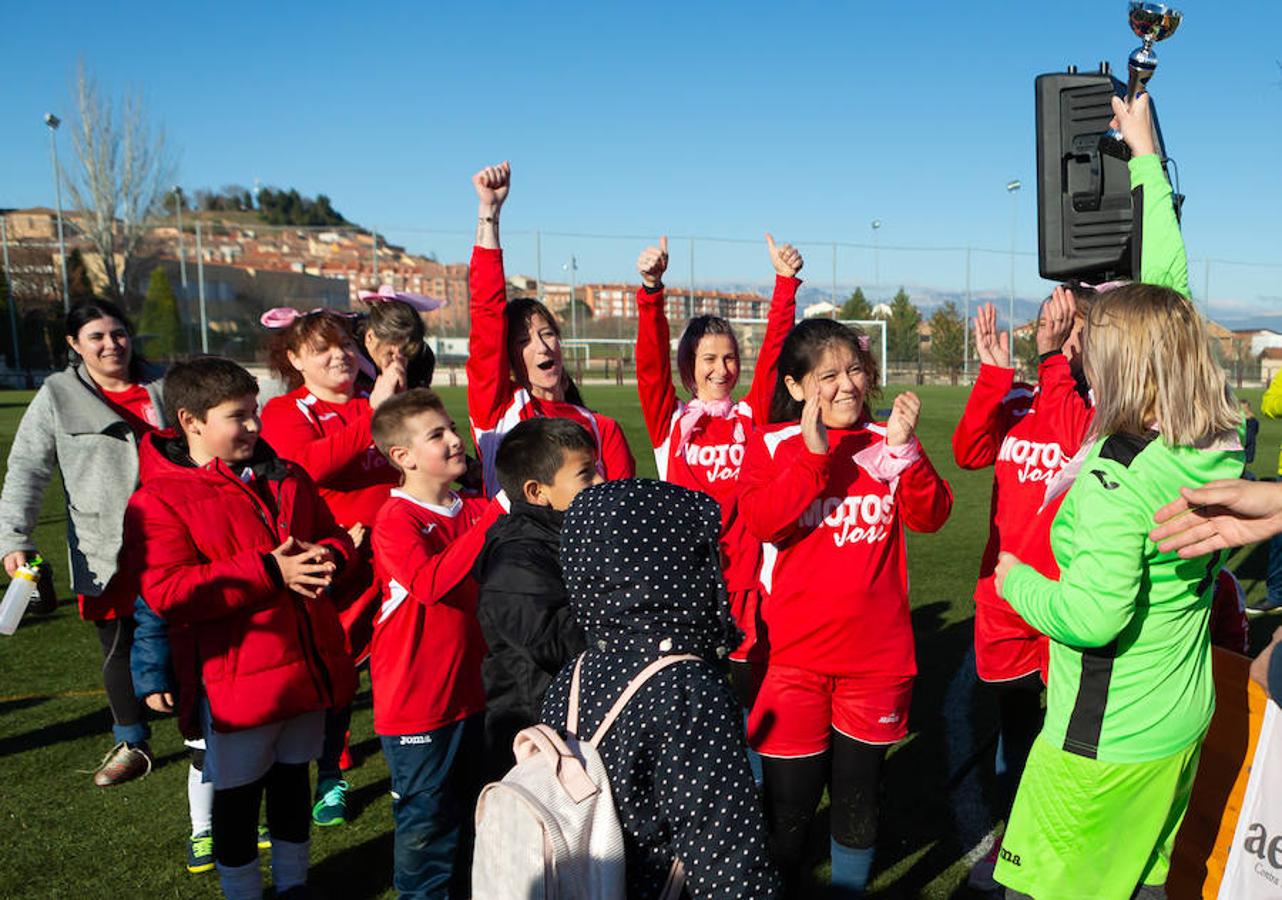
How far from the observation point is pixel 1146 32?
10.1 ft

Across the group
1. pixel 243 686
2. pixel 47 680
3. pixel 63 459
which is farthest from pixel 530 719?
pixel 47 680

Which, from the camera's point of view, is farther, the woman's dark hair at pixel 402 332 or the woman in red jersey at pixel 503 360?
the woman's dark hair at pixel 402 332

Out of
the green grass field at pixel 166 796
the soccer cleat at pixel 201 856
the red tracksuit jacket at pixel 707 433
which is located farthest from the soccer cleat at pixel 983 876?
the soccer cleat at pixel 201 856

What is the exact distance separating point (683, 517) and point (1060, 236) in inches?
89.6

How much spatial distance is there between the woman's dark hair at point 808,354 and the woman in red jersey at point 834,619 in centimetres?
14

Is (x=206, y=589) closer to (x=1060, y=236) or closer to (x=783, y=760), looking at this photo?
(x=783, y=760)

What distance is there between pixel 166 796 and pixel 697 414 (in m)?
2.80

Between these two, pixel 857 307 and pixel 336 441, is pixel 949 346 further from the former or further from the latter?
pixel 336 441

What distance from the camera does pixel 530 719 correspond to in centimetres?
252

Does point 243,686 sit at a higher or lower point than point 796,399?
lower

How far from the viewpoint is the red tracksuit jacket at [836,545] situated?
282 cm

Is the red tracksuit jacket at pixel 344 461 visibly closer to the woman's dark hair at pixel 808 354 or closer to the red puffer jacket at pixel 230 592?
the red puffer jacket at pixel 230 592

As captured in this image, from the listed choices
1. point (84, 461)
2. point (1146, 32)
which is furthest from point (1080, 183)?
point (84, 461)

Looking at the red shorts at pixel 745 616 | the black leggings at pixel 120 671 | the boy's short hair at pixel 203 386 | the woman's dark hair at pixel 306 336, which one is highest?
the woman's dark hair at pixel 306 336
